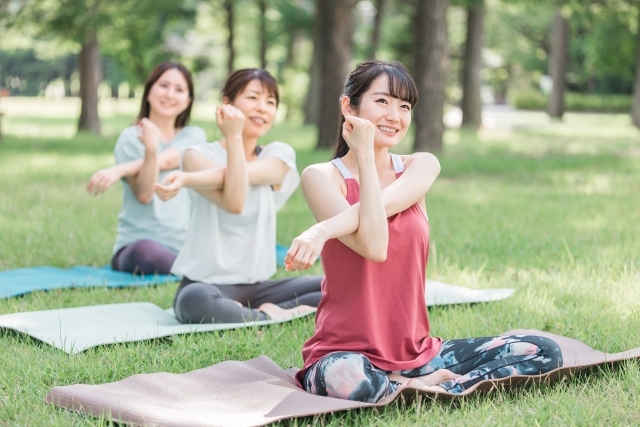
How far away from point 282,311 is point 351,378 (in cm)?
159

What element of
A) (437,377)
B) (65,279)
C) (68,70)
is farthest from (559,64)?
(68,70)

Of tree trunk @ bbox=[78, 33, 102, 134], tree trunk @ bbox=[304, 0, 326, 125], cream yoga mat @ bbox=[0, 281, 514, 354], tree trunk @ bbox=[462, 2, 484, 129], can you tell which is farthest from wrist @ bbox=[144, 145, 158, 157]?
tree trunk @ bbox=[462, 2, 484, 129]

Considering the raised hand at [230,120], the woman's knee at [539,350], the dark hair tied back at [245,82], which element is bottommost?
the woman's knee at [539,350]

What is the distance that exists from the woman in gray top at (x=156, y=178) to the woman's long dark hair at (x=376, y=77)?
2.61 metres

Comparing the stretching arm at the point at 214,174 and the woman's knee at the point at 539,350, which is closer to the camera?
the woman's knee at the point at 539,350

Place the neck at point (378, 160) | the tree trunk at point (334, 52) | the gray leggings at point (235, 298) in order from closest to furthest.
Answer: the neck at point (378, 160) < the gray leggings at point (235, 298) < the tree trunk at point (334, 52)

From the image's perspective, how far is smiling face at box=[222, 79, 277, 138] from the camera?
4.45 m

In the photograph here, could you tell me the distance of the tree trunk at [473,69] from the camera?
2089cm

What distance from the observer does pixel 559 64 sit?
29.9m

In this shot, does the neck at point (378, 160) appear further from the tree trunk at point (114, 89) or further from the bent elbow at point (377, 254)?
the tree trunk at point (114, 89)

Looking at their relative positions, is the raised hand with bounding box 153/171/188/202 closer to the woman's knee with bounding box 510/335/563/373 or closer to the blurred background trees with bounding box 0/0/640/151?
the woman's knee with bounding box 510/335/563/373

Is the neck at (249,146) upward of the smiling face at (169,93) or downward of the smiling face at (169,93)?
downward

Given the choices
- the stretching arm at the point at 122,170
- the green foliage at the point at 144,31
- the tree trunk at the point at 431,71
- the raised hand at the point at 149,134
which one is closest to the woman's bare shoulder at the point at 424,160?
the stretching arm at the point at 122,170

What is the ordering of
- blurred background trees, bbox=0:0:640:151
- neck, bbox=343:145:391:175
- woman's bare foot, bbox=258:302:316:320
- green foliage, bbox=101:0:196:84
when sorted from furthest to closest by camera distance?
green foliage, bbox=101:0:196:84
blurred background trees, bbox=0:0:640:151
woman's bare foot, bbox=258:302:316:320
neck, bbox=343:145:391:175
